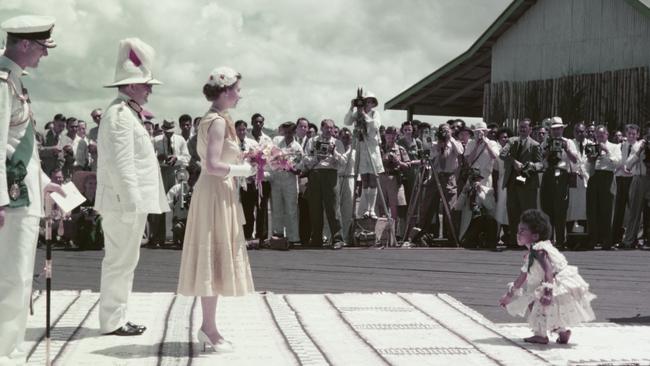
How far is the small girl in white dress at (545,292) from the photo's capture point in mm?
6723

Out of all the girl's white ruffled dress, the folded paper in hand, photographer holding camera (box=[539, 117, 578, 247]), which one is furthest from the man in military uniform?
photographer holding camera (box=[539, 117, 578, 247])

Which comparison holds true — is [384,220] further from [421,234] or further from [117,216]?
[117,216]

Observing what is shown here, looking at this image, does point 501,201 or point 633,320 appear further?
point 501,201

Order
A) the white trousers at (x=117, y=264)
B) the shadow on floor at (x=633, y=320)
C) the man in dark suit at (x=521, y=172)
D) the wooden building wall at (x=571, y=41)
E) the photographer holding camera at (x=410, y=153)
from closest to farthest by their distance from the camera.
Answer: the white trousers at (x=117, y=264) → the shadow on floor at (x=633, y=320) → the man in dark suit at (x=521, y=172) → the photographer holding camera at (x=410, y=153) → the wooden building wall at (x=571, y=41)

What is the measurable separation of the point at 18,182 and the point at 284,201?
9.56m

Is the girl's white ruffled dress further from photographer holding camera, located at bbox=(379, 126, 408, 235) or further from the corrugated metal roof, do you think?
the corrugated metal roof

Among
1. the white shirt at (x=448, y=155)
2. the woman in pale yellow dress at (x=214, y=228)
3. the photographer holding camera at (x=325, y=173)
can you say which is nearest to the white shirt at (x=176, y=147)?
the photographer holding camera at (x=325, y=173)

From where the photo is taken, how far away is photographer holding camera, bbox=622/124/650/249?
49.5ft

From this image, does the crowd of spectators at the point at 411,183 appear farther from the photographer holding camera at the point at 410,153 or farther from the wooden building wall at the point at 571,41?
the wooden building wall at the point at 571,41

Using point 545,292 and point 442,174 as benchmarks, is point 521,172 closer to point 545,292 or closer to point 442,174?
point 442,174

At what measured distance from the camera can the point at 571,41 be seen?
84.1 feet

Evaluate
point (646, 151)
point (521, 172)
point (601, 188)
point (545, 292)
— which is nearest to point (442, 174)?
point (521, 172)

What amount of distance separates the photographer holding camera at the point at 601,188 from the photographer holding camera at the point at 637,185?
25cm

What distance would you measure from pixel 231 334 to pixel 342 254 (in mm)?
6802
